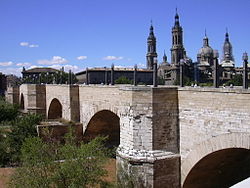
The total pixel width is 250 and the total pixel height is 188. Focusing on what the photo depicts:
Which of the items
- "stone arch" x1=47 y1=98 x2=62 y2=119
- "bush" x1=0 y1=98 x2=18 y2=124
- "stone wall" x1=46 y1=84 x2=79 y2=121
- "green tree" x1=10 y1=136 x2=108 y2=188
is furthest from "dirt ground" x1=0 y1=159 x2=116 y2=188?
"stone arch" x1=47 y1=98 x2=62 y2=119

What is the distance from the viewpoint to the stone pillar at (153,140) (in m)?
8.81

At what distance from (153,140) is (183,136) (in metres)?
0.92

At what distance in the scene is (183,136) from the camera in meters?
8.82

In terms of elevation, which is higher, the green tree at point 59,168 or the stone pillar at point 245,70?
the stone pillar at point 245,70

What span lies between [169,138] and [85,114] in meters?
7.99

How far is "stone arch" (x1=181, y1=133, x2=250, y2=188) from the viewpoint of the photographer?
710 cm

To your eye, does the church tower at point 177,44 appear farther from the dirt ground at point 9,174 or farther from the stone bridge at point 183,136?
the stone bridge at point 183,136

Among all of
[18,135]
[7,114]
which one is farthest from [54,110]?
[18,135]

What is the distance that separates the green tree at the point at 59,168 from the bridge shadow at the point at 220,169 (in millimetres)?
2887

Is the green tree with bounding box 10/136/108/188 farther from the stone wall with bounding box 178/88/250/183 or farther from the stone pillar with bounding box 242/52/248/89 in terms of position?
the stone pillar with bounding box 242/52/248/89

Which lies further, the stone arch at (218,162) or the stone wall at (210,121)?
the stone arch at (218,162)

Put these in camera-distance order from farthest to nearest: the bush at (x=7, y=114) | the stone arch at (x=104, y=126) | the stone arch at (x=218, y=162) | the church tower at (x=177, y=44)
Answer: the church tower at (x=177, y=44) → the bush at (x=7, y=114) → the stone arch at (x=104, y=126) → the stone arch at (x=218, y=162)

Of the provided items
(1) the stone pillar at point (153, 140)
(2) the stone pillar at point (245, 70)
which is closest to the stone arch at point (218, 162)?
(1) the stone pillar at point (153, 140)

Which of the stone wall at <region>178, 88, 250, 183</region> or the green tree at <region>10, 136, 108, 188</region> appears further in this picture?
the green tree at <region>10, 136, 108, 188</region>
